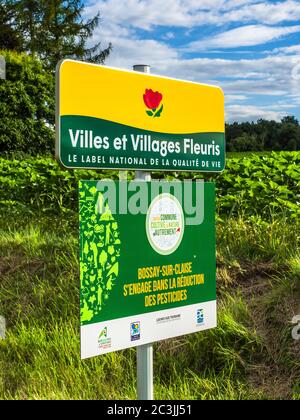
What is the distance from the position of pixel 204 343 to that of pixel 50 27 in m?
25.2

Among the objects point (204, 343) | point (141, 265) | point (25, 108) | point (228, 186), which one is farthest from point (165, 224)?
point (25, 108)

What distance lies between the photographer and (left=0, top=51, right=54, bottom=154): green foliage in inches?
695

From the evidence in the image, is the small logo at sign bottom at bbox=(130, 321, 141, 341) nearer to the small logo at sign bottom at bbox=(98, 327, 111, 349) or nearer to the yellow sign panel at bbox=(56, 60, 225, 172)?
the small logo at sign bottom at bbox=(98, 327, 111, 349)

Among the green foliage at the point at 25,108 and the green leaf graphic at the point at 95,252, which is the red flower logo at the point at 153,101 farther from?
the green foliage at the point at 25,108

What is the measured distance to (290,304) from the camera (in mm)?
4473

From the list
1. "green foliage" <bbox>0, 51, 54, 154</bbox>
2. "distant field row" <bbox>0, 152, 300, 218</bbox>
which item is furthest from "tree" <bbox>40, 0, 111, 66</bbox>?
"distant field row" <bbox>0, 152, 300, 218</bbox>

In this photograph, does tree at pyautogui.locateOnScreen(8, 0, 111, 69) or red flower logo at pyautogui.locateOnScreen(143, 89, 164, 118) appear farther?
tree at pyautogui.locateOnScreen(8, 0, 111, 69)

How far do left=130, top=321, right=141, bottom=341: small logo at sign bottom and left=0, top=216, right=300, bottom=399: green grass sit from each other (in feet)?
2.67

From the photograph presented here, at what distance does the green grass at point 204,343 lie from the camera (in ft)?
13.0

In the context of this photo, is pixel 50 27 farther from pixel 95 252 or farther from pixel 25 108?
pixel 95 252

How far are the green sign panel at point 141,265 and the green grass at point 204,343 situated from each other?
27.3 inches

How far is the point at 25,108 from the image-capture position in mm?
18062

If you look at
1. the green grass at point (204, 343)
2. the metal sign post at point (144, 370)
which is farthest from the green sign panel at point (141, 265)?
the green grass at point (204, 343)
